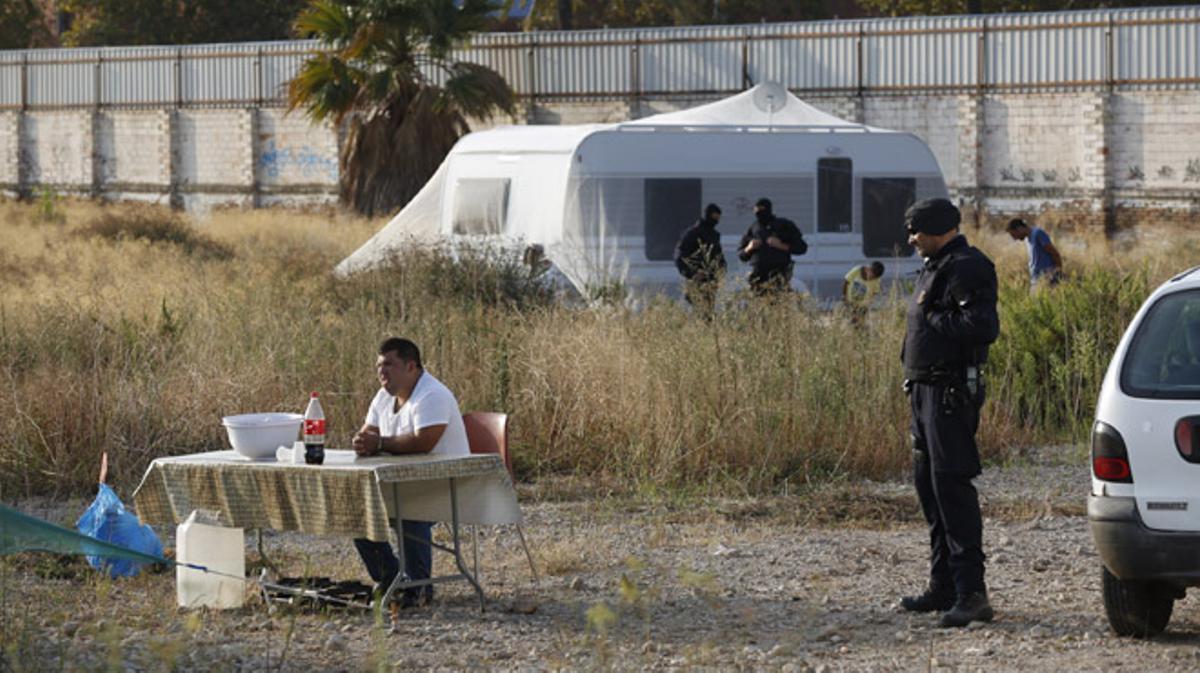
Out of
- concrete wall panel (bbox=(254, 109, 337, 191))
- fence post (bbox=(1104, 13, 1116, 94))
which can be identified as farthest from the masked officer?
concrete wall panel (bbox=(254, 109, 337, 191))

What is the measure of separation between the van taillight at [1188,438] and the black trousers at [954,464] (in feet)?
2.91

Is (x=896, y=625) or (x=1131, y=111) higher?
(x=1131, y=111)

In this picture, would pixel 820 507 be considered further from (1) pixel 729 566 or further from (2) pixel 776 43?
(2) pixel 776 43

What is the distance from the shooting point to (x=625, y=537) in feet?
34.6

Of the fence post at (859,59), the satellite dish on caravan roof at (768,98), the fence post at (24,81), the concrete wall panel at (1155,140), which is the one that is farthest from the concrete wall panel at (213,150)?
the satellite dish on caravan roof at (768,98)

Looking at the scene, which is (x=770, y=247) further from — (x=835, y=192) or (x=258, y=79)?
(x=258, y=79)

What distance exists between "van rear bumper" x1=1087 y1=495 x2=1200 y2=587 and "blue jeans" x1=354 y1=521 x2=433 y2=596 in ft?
9.72

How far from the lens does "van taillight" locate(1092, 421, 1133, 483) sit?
7.42 metres

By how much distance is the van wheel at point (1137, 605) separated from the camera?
7.73 meters

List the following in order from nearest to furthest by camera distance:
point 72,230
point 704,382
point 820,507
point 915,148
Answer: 1. point 820,507
2. point 704,382
3. point 915,148
4. point 72,230

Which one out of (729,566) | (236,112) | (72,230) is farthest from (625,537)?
(236,112)

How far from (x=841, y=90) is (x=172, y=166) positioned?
15.4 m

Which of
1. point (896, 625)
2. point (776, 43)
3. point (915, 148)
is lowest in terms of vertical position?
point (896, 625)

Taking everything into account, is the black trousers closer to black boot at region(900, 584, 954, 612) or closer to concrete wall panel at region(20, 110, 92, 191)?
black boot at region(900, 584, 954, 612)
